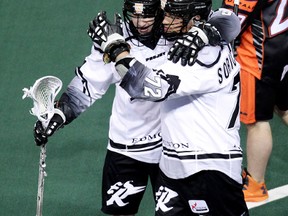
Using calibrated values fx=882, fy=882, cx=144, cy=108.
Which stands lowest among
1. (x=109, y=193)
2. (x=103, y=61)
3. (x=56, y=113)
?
(x=109, y=193)

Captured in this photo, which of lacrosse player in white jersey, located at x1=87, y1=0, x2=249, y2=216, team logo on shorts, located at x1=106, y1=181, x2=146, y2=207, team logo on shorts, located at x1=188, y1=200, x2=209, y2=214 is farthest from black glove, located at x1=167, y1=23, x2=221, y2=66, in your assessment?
team logo on shorts, located at x1=106, y1=181, x2=146, y2=207

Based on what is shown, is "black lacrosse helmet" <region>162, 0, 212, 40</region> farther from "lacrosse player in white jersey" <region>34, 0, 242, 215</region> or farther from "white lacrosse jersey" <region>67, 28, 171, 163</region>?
"white lacrosse jersey" <region>67, 28, 171, 163</region>

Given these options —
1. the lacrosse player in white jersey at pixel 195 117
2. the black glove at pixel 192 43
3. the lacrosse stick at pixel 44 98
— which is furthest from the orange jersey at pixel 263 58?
the lacrosse stick at pixel 44 98

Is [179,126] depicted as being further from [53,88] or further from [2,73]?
[2,73]

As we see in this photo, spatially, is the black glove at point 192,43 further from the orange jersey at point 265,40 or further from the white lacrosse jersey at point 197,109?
the orange jersey at point 265,40

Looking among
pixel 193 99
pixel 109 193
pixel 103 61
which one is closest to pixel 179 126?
pixel 193 99

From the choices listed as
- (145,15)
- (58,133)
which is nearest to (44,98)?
(145,15)

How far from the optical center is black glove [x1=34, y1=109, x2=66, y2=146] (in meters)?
4.71

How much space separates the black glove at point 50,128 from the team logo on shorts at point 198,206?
0.82 meters

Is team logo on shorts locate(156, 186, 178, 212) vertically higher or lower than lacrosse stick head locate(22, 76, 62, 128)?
lower

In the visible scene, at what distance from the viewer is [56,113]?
475cm

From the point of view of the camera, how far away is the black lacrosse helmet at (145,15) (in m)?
4.53

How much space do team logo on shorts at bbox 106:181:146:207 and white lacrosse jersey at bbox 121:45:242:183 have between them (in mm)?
510

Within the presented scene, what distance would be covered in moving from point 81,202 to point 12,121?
4.48ft
